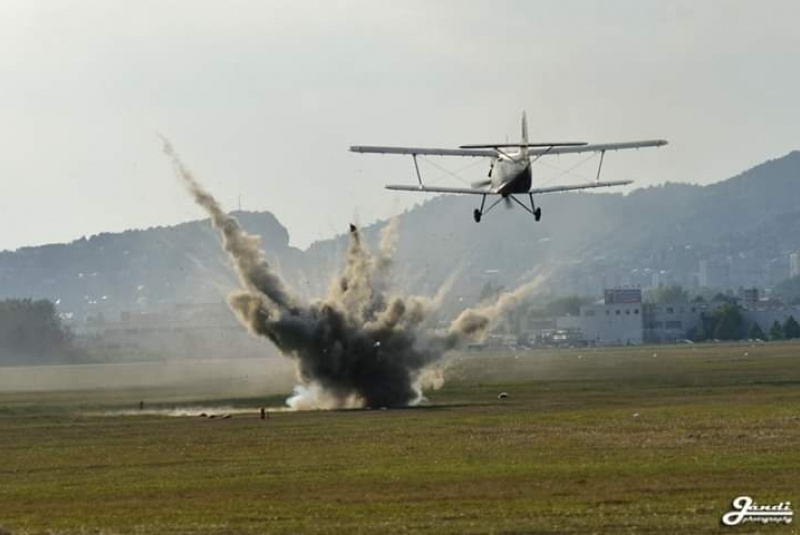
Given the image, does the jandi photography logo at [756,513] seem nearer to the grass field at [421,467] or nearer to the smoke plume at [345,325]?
the grass field at [421,467]

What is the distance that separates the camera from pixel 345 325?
104438 mm

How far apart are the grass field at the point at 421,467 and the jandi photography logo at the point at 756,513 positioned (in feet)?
1.67

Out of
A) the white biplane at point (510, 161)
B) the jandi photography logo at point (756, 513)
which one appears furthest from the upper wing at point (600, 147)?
the jandi photography logo at point (756, 513)

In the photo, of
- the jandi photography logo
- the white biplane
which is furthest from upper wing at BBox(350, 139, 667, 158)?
the jandi photography logo

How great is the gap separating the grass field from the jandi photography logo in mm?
509

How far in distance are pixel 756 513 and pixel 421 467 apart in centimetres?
1677

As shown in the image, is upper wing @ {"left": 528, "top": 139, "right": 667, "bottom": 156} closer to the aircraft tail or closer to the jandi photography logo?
the aircraft tail

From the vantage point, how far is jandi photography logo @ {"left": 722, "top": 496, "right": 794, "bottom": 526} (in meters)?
43.4

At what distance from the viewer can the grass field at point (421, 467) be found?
46.4 meters

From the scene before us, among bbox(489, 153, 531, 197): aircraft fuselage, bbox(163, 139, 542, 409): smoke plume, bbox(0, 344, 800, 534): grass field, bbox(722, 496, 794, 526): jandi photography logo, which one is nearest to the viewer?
bbox(722, 496, 794, 526): jandi photography logo

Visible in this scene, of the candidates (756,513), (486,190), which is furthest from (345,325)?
(756,513)

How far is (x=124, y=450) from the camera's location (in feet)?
233

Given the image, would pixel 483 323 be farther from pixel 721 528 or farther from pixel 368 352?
pixel 721 528

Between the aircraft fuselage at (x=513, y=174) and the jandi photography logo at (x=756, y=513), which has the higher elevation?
the aircraft fuselage at (x=513, y=174)
